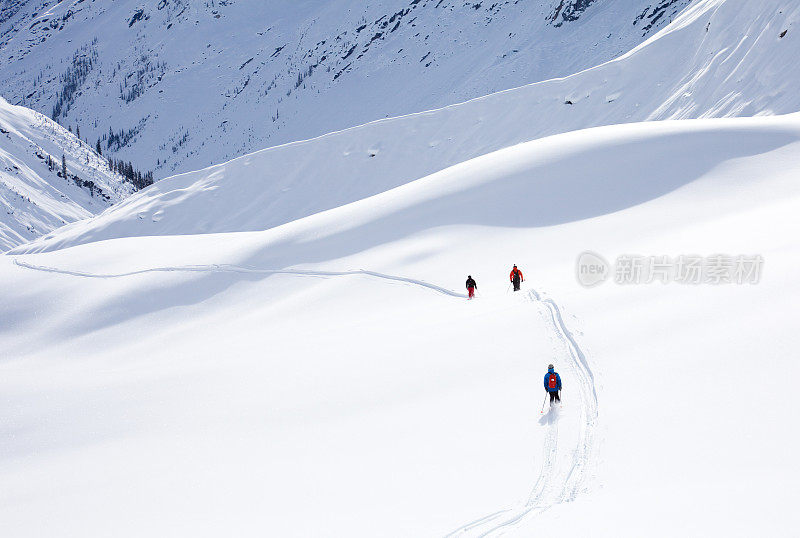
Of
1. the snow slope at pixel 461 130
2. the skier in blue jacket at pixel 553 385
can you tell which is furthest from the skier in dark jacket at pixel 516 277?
the snow slope at pixel 461 130

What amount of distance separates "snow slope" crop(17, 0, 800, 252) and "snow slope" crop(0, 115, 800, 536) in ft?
74.6

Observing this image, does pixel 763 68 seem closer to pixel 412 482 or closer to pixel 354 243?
pixel 354 243

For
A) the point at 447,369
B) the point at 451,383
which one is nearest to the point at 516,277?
the point at 447,369

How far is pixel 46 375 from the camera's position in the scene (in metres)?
22.7

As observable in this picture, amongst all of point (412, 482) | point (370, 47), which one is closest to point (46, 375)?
point (412, 482)

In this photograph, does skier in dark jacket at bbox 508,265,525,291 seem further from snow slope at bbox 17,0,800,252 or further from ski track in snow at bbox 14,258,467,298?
snow slope at bbox 17,0,800,252

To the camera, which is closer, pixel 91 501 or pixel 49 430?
pixel 91 501

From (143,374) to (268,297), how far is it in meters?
10.6

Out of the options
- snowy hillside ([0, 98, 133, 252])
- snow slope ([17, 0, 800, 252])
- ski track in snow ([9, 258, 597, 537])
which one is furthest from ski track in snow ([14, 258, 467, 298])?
snowy hillside ([0, 98, 133, 252])

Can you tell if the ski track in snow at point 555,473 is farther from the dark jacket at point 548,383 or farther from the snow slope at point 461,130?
the snow slope at point 461,130

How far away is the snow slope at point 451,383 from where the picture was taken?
32.4ft

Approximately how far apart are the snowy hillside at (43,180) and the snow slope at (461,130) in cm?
3201

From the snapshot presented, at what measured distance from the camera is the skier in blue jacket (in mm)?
12625

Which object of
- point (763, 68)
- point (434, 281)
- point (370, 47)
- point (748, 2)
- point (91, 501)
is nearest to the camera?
point (91, 501)
